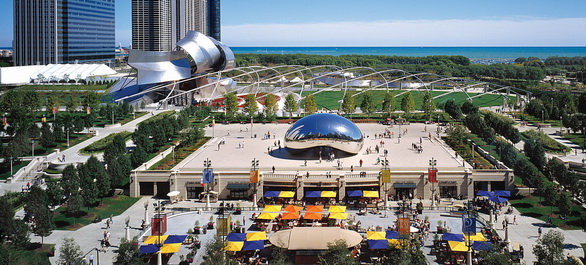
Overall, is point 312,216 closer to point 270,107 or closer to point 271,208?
point 271,208

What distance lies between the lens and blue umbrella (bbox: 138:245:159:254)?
31156 mm

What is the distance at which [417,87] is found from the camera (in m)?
124

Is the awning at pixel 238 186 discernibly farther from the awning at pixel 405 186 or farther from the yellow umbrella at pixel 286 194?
the awning at pixel 405 186

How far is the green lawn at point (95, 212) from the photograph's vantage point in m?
38.1

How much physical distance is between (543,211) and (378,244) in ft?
49.2

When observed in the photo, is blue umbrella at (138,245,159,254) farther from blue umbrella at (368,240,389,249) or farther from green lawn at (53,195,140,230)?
blue umbrella at (368,240,389,249)

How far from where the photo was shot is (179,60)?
324 feet

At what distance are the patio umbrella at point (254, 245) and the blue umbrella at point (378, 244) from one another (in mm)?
5554

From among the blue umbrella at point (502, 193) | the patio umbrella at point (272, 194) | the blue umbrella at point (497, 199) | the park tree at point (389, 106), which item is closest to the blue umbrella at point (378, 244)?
the patio umbrella at point (272, 194)

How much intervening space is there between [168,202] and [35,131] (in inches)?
923

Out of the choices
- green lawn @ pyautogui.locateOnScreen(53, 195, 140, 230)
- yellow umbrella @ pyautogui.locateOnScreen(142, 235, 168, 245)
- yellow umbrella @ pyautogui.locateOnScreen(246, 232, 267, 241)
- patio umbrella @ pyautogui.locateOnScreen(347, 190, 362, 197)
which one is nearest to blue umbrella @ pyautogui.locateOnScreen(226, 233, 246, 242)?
yellow umbrella @ pyautogui.locateOnScreen(246, 232, 267, 241)

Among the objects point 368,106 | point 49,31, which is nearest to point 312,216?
point 368,106

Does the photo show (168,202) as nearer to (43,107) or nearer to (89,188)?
(89,188)

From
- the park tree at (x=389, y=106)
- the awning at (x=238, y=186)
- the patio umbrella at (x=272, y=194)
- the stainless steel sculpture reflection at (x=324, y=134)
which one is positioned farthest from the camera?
the park tree at (x=389, y=106)
